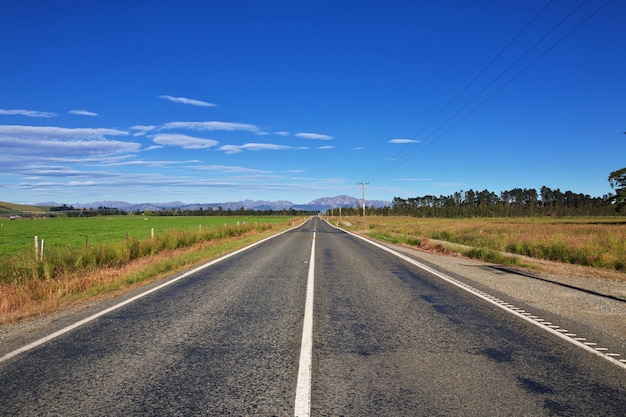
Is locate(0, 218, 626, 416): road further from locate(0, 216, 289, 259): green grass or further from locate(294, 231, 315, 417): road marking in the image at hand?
locate(0, 216, 289, 259): green grass

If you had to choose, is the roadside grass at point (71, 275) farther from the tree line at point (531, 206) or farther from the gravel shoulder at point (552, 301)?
the tree line at point (531, 206)

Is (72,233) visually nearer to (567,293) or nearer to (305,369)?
(567,293)

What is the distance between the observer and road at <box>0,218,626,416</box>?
348cm

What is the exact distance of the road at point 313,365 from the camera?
348 cm

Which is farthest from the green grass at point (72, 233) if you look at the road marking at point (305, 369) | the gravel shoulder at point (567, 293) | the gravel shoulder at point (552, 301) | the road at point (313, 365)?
the gravel shoulder at point (567, 293)

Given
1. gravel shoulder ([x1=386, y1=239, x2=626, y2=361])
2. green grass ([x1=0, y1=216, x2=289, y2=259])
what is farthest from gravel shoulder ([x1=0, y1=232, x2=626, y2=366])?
green grass ([x1=0, y1=216, x2=289, y2=259])

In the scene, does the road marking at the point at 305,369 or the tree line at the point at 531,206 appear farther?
the tree line at the point at 531,206

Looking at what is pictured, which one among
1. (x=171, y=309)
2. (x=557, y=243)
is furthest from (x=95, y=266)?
(x=557, y=243)

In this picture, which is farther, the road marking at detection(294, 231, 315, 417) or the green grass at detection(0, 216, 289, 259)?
the green grass at detection(0, 216, 289, 259)

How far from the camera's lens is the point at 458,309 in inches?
283

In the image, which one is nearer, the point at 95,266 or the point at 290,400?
the point at 290,400

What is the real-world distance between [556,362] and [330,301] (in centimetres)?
416

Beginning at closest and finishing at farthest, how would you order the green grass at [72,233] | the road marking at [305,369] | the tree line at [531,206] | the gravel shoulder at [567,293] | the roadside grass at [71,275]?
the road marking at [305,369] → the gravel shoulder at [567,293] → the roadside grass at [71,275] → the green grass at [72,233] → the tree line at [531,206]

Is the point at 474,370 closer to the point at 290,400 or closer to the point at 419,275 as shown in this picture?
the point at 290,400
